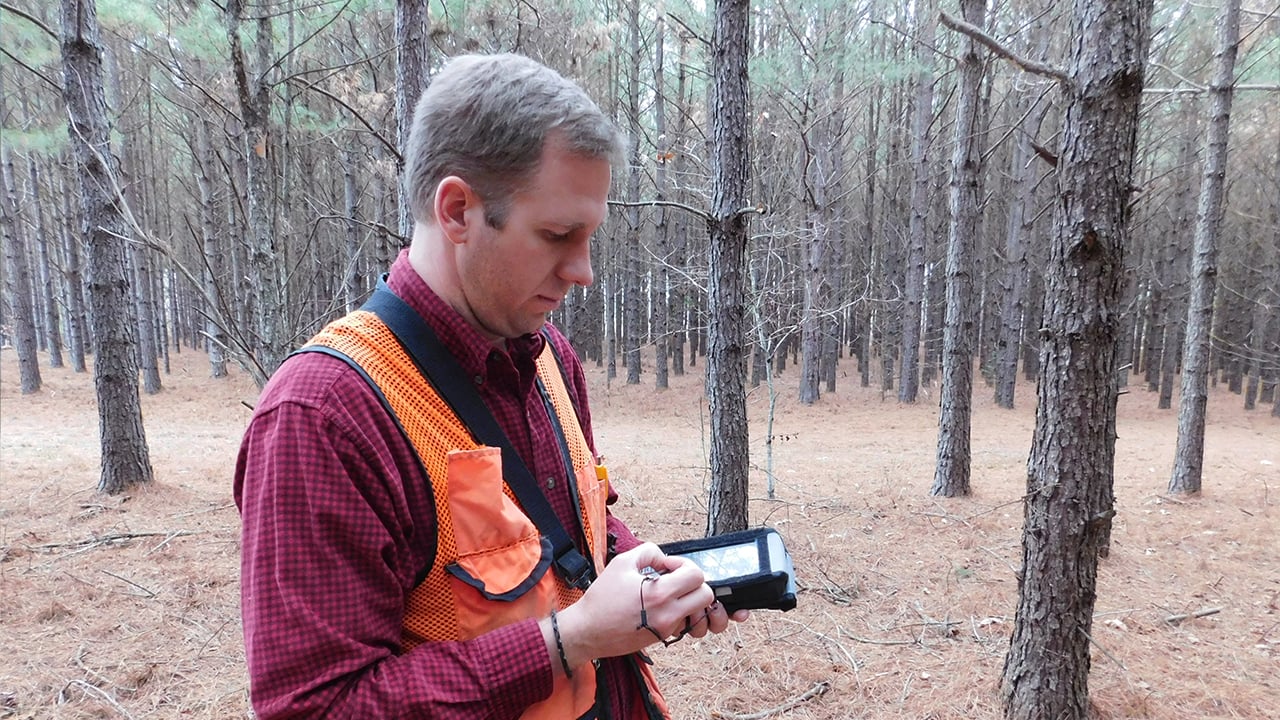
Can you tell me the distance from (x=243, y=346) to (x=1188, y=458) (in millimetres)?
9944

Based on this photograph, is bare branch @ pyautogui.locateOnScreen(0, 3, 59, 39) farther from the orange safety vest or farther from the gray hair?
→ the orange safety vest

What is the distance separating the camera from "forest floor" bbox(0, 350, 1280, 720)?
3.44 m

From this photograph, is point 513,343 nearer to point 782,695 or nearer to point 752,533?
point 752,533

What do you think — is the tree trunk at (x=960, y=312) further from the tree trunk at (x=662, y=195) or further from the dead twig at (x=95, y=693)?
the tree trunk at (x=662, y=195)

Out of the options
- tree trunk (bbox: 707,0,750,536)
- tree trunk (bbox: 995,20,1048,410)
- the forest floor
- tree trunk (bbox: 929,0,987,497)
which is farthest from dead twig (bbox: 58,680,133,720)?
tree trunk (bbox: 995,20,1048,410)

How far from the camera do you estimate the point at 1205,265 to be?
Result: 24.2 feet

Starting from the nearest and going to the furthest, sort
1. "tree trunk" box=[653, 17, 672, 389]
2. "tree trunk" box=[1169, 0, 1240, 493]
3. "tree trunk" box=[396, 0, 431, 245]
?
"tree trunk" box=[396, 0, 431, 245], "tree trunk" box=[1169, 0, 1240, 493], "tree trunk" box=[653, 17, 672, 389]

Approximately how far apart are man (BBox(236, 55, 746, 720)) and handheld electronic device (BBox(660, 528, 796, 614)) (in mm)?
→ 52

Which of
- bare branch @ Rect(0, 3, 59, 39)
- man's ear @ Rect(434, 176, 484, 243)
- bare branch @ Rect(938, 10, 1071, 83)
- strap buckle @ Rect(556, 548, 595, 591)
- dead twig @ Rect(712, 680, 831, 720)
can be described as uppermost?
bare branch @ Rect(0, 3, 59, 39)

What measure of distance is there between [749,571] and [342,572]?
2.53ft

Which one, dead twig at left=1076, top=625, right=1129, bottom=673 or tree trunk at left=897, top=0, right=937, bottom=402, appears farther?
tree trunk at left=897, top=0, right=937, bottom=402

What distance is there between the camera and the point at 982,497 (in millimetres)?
7637

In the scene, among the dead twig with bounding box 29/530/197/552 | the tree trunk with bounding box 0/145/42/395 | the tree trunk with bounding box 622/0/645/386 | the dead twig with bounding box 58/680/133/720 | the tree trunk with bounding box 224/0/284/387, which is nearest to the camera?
the dead twig with bounding box 58/680/133/720

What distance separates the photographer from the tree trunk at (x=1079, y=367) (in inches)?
107
